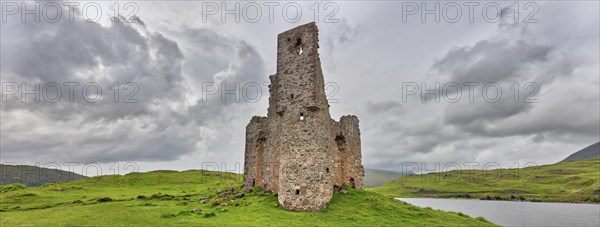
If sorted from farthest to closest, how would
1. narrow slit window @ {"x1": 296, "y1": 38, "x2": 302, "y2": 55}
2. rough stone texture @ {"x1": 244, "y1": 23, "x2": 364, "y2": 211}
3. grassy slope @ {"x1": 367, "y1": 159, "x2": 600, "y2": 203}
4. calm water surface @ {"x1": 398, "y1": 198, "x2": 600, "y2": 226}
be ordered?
1. grassy slope @ {"x1": 367, "y1": 159, "x2": 600, "y2": 203}
2. calm water surface @ {"x1": 398, "y1": 198, "x2": 600, "y2": 226}
3. narrow slit window @ {"x1": 296, "y1": 38, "x2": 302, "y2": 55}
4. rough stone texture @ {"x1": 244, "y1": 23, "x2": 364, "y2": 211}

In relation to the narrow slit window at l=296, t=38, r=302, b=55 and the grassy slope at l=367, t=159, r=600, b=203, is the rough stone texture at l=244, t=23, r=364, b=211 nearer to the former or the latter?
the narrow slit window at l=296, t=38, r=302, b=55

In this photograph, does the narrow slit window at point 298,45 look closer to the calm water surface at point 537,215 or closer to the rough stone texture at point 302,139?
the rough stone texture at point 302,139

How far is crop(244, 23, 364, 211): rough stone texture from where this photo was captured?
86.4ft

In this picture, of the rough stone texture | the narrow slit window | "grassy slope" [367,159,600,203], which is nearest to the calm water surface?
"grassy slope" [367,159,600,203]

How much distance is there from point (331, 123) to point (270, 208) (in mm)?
11300

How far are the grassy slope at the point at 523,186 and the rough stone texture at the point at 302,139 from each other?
255ft

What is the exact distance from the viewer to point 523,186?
452ft

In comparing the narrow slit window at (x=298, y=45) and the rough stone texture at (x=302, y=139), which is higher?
the narrow slit window at (x=298, y=45)

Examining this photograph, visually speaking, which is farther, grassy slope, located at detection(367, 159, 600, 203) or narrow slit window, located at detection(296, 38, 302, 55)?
grassy slope, located at detection(367, 159, 600, 203)

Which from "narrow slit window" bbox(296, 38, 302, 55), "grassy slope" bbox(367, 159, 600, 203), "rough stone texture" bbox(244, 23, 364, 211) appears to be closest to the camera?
"rough stone texture" bbox(244, 23, 364, 211)

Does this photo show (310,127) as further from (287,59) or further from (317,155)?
(287,59)

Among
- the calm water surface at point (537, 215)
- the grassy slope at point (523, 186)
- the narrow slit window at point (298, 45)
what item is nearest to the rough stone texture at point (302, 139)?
the narrow slit window at point (298, 45)

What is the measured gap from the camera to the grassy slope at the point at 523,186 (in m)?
110

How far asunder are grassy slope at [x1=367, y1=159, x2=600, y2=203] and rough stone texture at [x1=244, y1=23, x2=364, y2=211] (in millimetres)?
77765
